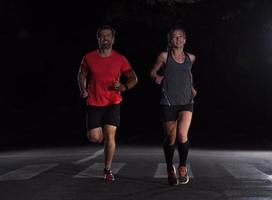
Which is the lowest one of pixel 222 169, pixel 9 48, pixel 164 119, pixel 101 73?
pixel 222 169

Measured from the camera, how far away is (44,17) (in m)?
44.7

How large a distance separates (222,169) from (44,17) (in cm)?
3431

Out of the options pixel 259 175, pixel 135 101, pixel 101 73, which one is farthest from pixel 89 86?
pixel 135 101

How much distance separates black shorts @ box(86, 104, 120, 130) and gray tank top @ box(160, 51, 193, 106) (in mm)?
708

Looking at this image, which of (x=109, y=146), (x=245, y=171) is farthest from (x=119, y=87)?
(x=245, y=171)

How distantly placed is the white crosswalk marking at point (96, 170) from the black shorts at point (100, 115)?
37.7 inches

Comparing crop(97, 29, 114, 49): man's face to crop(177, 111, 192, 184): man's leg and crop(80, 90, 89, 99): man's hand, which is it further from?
crop(177, 111, 192, 184): man's leg

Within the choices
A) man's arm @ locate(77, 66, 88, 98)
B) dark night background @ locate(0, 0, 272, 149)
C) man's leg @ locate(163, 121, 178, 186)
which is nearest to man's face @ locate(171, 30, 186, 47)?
man's leg @ locate(163, 121, 178, 186)

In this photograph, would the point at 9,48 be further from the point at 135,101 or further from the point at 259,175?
the point at 259,175

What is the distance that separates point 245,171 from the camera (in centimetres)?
1112

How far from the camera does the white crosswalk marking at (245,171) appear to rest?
1019cm

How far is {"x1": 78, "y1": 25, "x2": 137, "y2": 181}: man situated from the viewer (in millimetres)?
9531

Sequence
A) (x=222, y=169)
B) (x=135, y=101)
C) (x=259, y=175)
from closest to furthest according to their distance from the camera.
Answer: (x=259, y=175)
(x=222, y=169)
(x=135, y=101)

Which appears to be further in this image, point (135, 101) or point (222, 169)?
point (135, 101)
